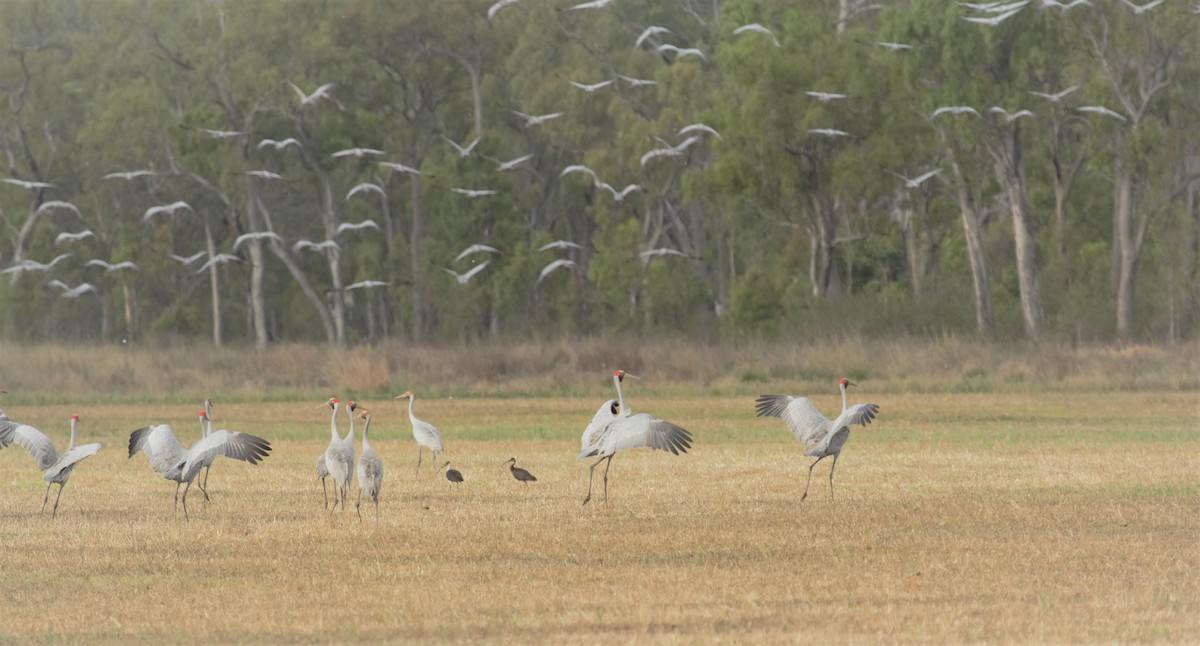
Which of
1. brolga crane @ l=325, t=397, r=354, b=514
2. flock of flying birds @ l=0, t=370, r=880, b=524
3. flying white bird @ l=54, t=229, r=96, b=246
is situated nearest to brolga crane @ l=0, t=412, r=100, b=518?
flock of flying birds @ l=0, t=370, r=880, b=524

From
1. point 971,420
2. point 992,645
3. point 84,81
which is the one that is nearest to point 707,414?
point 971,420

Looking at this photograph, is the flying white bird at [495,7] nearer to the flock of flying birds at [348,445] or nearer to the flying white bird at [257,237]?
the flying white bird at [257,237]

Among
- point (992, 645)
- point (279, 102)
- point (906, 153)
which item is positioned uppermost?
point (279, 102)

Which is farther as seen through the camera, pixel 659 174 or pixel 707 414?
pixel 659 174

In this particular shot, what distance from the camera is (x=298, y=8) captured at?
5897 cm

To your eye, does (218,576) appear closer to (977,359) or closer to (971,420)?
(971,420)

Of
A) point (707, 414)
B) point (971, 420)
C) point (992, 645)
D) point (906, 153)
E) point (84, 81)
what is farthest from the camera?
point (84, 81)

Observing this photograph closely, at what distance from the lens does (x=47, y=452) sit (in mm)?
16906

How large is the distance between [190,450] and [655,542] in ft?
14.5

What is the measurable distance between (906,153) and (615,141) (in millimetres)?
11355

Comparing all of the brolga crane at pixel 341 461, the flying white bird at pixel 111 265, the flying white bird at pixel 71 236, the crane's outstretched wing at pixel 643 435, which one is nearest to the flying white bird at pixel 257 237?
the flying white bird at pixel 111 265

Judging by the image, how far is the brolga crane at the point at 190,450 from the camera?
15.3 meters

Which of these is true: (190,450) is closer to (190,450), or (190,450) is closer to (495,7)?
(190,450)

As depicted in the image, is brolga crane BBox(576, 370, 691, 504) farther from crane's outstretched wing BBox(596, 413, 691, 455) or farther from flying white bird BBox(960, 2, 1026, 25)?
flying white bird BBox(960, 2, 1026, 25)
